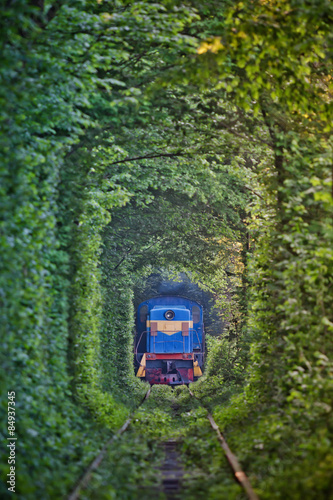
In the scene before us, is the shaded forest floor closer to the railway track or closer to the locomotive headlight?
the railway track

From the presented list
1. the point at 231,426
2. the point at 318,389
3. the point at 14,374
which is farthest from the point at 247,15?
the point at 231,426

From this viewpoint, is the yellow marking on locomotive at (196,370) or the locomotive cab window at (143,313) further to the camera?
the locomotive cab window at (143,313)

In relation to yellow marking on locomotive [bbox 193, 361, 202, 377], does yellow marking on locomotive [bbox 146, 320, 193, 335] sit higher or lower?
higher

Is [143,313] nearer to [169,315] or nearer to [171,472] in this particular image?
[169,315]

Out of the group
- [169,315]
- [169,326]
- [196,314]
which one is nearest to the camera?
[169,326]

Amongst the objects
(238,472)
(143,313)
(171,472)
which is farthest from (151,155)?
(143,313)

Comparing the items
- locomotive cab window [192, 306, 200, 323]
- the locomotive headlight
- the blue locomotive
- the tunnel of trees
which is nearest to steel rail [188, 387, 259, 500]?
the tunnel of trees

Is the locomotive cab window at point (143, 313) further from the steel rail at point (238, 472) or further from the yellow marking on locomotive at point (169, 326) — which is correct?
the steel rail at point (238, 472)

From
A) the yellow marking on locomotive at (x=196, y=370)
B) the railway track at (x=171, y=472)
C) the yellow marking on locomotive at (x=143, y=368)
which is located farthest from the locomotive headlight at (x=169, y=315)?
the railway track at (x=171, y=472)

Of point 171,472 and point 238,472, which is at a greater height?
point 238,472
